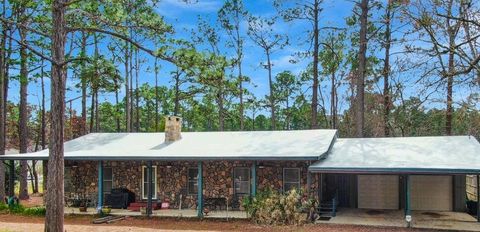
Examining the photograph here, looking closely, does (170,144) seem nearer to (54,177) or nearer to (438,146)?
(54,177)

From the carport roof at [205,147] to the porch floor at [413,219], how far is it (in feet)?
7.78

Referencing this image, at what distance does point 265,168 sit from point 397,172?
490 centimetres

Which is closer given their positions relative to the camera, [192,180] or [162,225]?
[162,225]

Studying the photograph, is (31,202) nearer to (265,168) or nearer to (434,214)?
(265,168)

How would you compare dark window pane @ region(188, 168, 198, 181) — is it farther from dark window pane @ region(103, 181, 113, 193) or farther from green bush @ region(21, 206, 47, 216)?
green bush @ region(21, 206, 47, 216)

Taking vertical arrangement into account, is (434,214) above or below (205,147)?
below

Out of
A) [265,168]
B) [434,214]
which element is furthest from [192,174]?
[434,214]

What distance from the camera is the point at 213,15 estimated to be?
36.7 meters

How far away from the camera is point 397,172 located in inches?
564

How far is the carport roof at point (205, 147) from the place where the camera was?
16.1 metres

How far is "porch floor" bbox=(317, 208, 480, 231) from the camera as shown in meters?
14.4

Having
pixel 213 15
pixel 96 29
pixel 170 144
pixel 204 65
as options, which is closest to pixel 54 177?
pixel 96 29

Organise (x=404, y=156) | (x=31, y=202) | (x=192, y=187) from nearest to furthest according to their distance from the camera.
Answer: (x=404, y=156), (x=192, y=187), (x=31, y=202)

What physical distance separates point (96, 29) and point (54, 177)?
11.7ft
